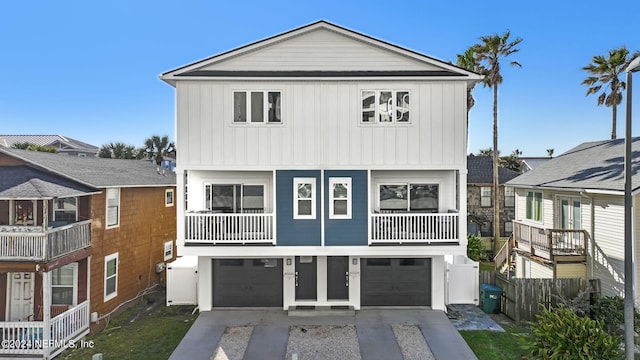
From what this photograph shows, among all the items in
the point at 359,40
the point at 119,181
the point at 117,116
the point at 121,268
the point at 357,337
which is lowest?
the point at 357,337

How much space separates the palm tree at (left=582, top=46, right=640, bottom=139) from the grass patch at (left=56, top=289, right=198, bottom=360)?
100 feet

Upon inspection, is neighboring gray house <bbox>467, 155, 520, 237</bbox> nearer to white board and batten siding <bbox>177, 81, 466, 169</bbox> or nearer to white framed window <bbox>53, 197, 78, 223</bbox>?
white board and batten siding <bbox>177, 81, 466, 169</bbox>

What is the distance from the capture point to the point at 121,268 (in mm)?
14953

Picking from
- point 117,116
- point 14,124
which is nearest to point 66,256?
point 117,116

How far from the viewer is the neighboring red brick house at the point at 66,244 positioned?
11.0 m

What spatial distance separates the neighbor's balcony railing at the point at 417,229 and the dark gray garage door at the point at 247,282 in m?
4.18

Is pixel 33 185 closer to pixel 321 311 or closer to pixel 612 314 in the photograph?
pixel 321 311

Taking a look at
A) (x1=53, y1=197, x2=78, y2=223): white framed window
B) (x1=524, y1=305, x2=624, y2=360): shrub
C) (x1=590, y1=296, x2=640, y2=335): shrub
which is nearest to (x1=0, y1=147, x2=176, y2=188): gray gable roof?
(x1=53, y1=197, x2=78, y2=223): white framed window

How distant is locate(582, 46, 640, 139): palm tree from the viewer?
77.3 feet

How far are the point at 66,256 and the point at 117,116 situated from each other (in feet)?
113

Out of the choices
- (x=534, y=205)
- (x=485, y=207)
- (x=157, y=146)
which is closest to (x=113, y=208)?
(x=534, y=205)

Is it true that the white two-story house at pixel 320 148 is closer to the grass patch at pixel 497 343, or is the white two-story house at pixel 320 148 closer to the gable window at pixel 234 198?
the gable window at pixel 234 198

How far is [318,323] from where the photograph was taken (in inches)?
464

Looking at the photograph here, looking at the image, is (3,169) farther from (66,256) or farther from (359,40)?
(359,40)
